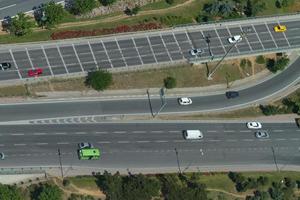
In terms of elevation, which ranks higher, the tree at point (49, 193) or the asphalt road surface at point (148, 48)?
the asphalt road surface at point (148, 48)

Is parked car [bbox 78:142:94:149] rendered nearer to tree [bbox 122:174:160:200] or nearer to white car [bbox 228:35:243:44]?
tree [bbox 122:174:160:200]

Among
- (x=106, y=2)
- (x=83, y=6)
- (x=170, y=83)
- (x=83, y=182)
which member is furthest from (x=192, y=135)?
(x=83, y=6)

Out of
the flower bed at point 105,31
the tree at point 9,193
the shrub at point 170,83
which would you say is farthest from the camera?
the flower bed at point 105,31

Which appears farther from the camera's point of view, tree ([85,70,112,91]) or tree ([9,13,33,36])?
tree ([9,13,33,36])

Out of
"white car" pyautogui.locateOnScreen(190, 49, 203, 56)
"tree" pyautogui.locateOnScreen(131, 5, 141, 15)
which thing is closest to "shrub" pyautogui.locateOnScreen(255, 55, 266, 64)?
"white car" pyautogui.locateOnScreen(190, 49, 203, 56)

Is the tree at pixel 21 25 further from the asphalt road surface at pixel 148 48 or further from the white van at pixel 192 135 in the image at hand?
the white van at pixel 192 135

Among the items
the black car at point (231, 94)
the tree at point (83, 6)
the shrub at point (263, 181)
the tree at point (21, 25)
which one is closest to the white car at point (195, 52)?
the black car at point (231, 94)

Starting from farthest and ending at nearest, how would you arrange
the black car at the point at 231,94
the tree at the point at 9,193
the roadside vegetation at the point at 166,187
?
the black car at the point at 231,94 < the roadside vegetation at the point at 166,187 < the tree at the point at 9,193
